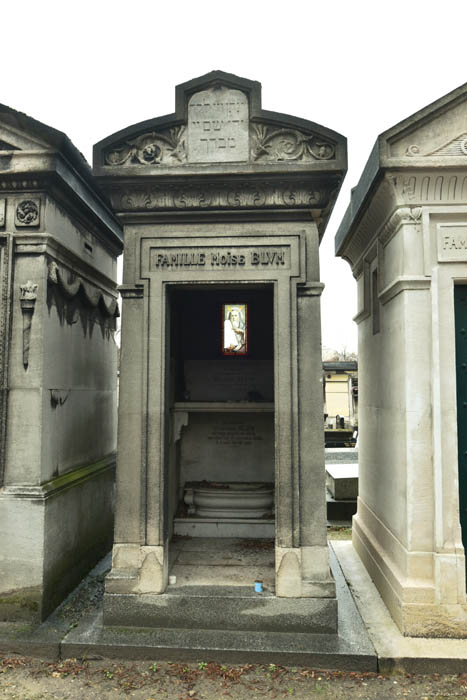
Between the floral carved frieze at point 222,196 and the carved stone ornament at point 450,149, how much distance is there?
954 millimetres

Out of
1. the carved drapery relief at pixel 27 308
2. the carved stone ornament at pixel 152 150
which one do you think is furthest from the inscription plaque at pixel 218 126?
the carved drapery relief at pixel 27 308

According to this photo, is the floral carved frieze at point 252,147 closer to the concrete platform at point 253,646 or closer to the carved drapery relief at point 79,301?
the carved drapery relief at point 79,301

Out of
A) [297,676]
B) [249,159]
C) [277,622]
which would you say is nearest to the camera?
[297,676]

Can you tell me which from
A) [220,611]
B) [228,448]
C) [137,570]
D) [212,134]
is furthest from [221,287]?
[220,611]

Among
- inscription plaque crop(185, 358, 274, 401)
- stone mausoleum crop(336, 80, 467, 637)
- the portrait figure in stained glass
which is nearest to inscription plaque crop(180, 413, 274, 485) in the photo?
inscription plaque crop(185, 358, 274, 401)

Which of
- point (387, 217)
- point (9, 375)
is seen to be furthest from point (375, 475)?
point (9, 375)

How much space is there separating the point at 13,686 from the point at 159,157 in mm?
4850

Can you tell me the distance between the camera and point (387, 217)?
5.46m

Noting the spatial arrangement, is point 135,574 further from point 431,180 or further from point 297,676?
point 431,180

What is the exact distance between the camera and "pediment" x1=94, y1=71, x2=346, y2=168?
194 inches

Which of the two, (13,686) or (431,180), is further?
(431,180)

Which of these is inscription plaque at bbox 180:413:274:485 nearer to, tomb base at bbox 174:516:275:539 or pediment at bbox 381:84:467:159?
tomb base at bbox 174:516:275:539

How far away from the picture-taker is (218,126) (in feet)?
16.4

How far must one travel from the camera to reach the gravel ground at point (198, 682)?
3.97 meters
